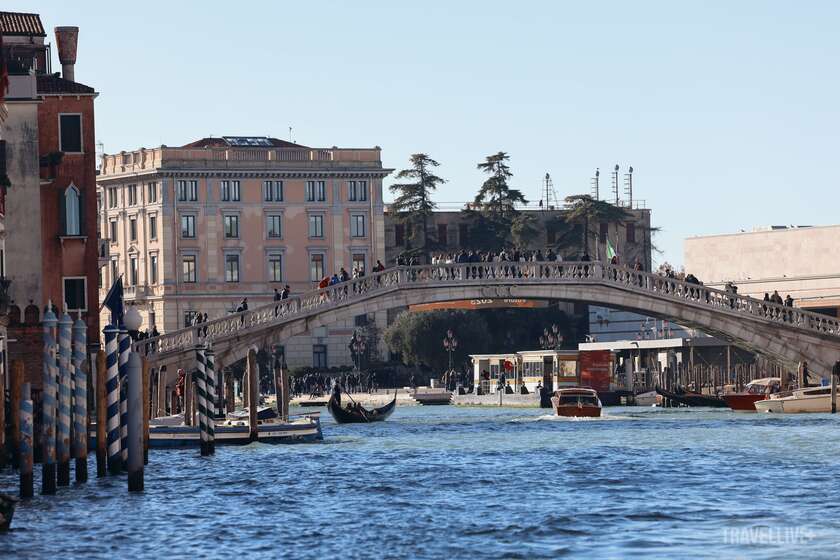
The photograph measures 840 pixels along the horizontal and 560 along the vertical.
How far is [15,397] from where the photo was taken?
30.4 metres

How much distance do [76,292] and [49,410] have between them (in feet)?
58.0

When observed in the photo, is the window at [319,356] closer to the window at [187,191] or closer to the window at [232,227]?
the window at [232,227]

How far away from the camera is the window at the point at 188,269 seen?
312 feet

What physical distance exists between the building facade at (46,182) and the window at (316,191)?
159 feet

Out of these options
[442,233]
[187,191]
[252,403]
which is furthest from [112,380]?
[442,233]

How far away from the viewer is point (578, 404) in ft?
193

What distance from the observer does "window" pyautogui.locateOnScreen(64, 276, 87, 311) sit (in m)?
Answer: 46.4

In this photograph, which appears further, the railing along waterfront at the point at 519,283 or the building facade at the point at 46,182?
the railing along waterfront at the point at 519,283

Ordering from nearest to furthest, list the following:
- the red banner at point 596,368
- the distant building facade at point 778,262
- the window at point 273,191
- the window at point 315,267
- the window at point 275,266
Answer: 1. the red banner at point 596,368
2. the distant building facade at point 778,262
3. the window at point 273,191
4. the window at point 275,266
5. the window at point 315,267

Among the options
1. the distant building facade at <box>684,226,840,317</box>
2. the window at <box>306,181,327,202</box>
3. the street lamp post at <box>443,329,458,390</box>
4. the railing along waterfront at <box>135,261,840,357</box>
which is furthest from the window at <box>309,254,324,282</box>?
the railing along waterfront at <box>135,261,840,357</box>

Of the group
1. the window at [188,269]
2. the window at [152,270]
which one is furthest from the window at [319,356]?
the window at [152,270]

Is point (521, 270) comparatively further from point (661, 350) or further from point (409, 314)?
point (409, 314)

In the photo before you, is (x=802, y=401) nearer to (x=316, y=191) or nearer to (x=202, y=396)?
(x=202, y=396)

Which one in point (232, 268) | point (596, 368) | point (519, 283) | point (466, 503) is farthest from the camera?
point (232, 268)
